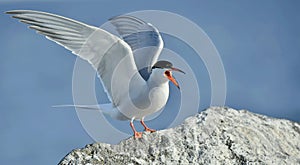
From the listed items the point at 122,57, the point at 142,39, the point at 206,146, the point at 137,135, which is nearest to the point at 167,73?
the point at 122,57

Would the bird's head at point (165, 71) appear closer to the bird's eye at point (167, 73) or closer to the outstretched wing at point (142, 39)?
the bird's eye at point (167, 73)

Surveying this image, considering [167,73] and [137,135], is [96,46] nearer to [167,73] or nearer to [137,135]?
[167,73]

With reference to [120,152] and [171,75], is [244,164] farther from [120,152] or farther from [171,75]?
[171,75]

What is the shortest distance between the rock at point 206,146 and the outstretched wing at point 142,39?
168cm

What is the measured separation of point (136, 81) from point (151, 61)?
1.30 ft

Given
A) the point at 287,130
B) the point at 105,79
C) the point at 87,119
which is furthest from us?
the point at 105,79

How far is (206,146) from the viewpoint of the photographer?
3.51 meters

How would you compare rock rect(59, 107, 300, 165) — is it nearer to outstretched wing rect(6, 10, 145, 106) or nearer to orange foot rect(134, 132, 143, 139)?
orange foot rect(134, 132, 143, 139)

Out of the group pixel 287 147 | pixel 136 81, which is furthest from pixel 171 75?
pixel 287 147

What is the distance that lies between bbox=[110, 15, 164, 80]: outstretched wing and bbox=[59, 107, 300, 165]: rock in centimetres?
168

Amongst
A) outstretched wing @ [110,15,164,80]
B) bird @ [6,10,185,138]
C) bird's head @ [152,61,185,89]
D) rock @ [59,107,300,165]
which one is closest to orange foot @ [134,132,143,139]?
rock @ [59,107,300,165]

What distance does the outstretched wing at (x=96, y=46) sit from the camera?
14.9ft

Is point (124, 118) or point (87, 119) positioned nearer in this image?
point (87, 119)

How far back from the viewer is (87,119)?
16.1 feet
